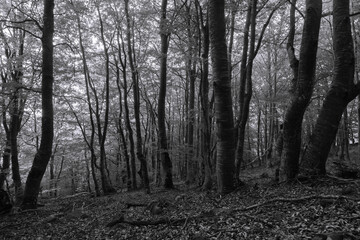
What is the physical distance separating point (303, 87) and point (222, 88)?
5.88 feet

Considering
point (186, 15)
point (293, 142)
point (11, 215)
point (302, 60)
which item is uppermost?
point (186, 15)

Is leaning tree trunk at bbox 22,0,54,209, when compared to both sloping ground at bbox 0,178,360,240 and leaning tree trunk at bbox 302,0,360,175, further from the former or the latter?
leaning tree trunk at bbox 302,0,360,175

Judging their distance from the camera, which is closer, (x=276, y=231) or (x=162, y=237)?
(x=276, y=231)

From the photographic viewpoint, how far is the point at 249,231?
312cm

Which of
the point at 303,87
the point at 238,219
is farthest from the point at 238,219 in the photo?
the point at 303,87

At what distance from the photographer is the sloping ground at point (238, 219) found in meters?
2.95

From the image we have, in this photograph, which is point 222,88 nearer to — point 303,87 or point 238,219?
point 303,87

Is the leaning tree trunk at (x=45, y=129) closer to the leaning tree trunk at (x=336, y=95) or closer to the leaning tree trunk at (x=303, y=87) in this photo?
the leaning tree trunk at (x=303, y=87)

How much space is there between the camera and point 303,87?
4.98 meters

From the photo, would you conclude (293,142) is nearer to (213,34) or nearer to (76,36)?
(213,34)

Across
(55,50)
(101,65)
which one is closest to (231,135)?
(55,50)

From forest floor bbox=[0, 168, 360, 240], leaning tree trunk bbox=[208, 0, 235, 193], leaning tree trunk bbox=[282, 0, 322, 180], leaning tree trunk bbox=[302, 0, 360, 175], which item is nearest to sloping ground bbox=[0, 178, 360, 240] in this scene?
forest floor bbox=[0, 168, 360, 240]

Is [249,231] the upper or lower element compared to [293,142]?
lower

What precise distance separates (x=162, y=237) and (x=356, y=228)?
2.64m
